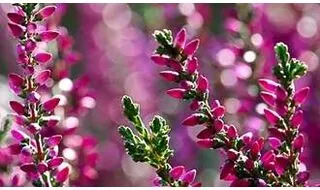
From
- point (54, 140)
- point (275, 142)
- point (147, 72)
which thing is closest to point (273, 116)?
point (275, 142)

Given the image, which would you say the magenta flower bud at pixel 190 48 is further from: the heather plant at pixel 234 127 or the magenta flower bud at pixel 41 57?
the magenta flower bud at pixel 41 57

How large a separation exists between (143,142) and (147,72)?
641 millimetres

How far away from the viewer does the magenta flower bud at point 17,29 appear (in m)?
0.75

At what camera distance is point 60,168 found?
84cm

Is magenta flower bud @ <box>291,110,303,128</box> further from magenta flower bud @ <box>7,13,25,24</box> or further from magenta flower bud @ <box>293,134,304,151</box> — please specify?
magenta flower bud @ <box>7,13,25,24</box>

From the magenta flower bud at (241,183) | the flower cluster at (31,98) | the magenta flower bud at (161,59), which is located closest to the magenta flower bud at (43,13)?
the flower cluster at (31,98)

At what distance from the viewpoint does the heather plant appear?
74 centimetres

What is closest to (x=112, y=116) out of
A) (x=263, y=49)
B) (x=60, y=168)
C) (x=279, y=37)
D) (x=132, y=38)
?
(x=132, y=38)

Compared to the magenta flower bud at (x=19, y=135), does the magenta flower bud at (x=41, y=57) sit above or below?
above

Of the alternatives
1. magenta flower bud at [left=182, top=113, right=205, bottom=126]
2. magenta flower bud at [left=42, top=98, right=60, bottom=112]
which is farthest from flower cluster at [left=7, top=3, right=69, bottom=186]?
magenta flower bud at [left=182, top=113, right=205, bottom=126]

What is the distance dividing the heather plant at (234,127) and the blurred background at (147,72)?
0.22 metres

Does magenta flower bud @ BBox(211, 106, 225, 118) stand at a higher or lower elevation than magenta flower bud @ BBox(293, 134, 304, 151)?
higher

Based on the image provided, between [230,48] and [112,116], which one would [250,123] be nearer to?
[230,48]

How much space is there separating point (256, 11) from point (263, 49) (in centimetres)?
7
